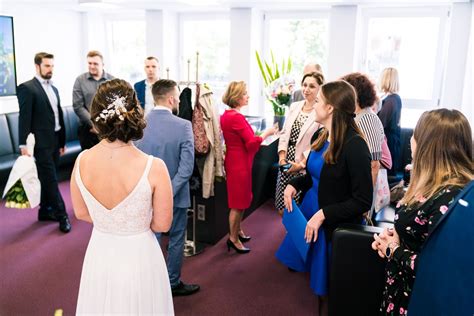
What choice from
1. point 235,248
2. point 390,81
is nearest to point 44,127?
point 235,248

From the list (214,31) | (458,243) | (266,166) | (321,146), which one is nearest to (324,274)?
(321,146)

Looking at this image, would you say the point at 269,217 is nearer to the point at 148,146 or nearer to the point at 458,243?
the point at 148,146

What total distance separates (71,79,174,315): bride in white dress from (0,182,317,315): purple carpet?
1050 millimetres

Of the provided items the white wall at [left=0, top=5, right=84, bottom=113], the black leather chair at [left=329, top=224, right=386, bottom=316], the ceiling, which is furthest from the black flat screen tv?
the black leather chair at [left=329, top=224, right=386, bottom=316]

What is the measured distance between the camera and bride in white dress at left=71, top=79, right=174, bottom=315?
5.21 ft

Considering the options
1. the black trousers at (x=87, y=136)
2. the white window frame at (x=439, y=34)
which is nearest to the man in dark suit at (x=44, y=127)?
the black trousers at (x=87, y=136)

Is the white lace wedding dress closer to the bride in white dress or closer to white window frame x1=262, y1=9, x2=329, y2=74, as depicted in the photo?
the bride in white dress

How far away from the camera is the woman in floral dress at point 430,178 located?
1.47m

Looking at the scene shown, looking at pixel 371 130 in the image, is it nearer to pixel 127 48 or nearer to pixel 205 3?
pixel 205 3

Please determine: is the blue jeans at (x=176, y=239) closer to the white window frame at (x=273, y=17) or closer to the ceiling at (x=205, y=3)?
the ceiling at (x=205, y=3)

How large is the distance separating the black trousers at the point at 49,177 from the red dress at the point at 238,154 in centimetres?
175

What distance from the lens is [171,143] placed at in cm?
253

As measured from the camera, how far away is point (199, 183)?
11.1 ft

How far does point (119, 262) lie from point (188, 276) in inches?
60.2
